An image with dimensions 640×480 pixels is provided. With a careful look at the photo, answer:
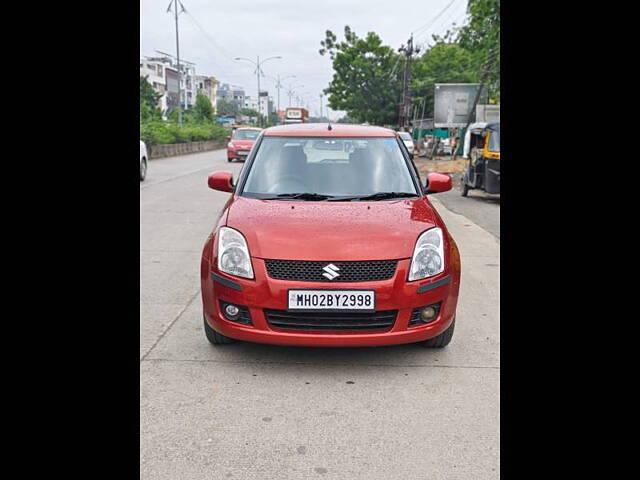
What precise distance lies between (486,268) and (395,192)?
292cm

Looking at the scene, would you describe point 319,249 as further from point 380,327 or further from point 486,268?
point 486,268

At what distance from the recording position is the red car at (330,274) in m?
3.69

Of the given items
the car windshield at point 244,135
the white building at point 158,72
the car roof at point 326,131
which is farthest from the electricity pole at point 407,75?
the white building at point 158,72

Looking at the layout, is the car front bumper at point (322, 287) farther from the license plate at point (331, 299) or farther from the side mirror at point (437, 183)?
the side mirror at point (437, 183)

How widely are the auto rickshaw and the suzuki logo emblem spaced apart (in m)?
9.86

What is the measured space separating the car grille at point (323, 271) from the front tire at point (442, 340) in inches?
30.5

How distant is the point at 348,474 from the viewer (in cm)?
272

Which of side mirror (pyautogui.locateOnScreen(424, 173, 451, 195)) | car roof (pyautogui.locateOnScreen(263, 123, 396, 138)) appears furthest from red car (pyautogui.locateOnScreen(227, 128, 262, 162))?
side mirror (pyautogui.locateOnScreen(424, 173, 451, 195))

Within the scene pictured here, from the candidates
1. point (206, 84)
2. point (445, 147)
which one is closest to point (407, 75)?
point (445, 147)

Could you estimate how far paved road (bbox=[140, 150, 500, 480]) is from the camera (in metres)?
2.81

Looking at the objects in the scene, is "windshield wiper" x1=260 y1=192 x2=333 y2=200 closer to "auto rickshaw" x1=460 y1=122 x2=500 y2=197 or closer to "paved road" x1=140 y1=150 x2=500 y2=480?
"paved road" x1=140 y1=150 x2=500 y2=480
